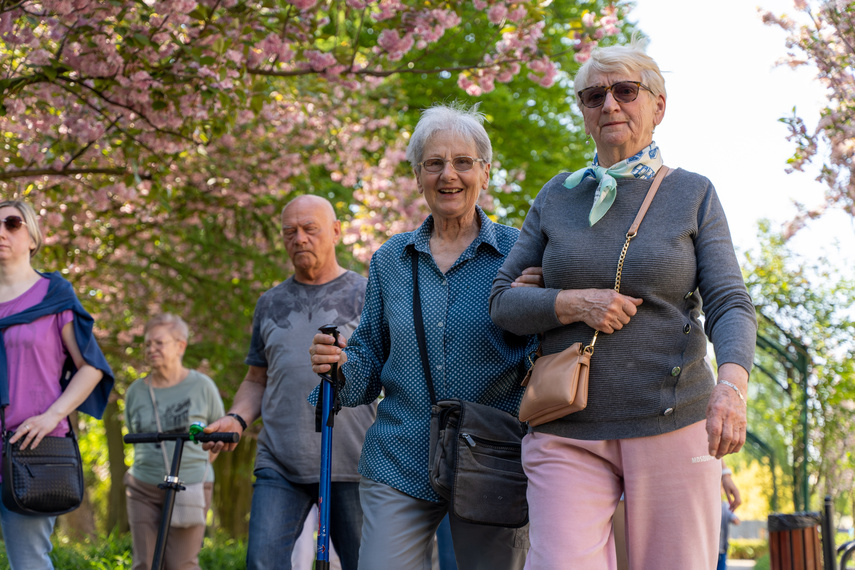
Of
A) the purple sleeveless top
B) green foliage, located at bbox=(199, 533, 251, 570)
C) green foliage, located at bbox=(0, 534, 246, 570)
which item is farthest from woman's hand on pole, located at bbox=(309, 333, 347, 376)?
green foliage, located at bbox=(199, 533, 251, 570)

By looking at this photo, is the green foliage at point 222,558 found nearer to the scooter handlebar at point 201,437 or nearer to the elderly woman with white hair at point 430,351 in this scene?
the scooter handlebar at point 201,437

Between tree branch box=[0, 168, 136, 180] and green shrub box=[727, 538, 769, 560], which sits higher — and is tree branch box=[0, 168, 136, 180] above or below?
above

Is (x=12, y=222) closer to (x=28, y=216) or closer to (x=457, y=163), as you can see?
(x=28, y=216)

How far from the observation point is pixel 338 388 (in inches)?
143

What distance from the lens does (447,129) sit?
3645 mm

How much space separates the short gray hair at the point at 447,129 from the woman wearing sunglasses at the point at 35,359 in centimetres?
200

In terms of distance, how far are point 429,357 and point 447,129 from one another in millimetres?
896

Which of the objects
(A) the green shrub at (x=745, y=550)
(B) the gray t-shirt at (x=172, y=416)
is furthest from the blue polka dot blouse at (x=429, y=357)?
(A) the green shrub at (x=745, y=550)

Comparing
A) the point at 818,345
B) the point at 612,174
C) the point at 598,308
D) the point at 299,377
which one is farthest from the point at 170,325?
the point at 818,345

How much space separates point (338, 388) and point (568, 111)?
13999mm

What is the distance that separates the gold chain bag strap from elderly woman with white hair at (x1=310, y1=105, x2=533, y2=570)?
1.83ft

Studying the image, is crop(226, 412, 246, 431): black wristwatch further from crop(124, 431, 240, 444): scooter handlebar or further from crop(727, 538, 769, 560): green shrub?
crop(727, 538, 769, 560): green shrub

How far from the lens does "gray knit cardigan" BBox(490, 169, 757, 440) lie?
2.69m

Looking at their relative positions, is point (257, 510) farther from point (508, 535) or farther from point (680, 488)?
point (680, 488)
